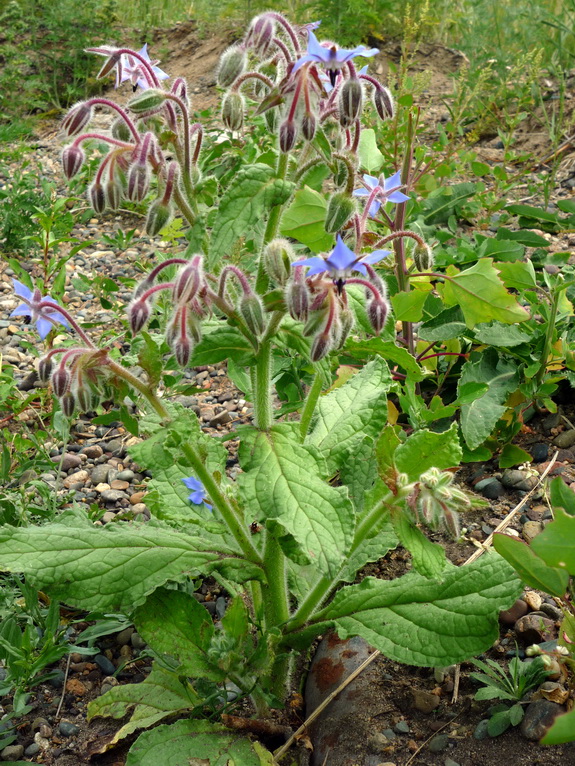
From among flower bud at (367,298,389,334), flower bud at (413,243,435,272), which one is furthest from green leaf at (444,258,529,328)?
flower bud at (367,298,389,334)

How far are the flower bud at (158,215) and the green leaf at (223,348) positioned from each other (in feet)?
0.87

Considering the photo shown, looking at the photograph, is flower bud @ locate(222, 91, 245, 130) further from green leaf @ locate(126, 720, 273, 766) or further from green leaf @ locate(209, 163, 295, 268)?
green leaf @ locate(126, 720, 273, 766)

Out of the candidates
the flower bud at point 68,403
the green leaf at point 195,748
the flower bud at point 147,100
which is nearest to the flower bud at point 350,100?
the flower bud at point 147,100

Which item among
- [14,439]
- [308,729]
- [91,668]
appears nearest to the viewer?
[308,729]

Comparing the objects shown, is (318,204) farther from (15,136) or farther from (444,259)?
(15,136)

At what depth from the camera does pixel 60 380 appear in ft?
5.33

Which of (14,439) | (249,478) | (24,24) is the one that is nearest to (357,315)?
(249,478)

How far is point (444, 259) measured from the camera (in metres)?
2.92

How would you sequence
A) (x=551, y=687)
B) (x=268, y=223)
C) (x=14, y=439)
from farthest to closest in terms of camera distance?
(x=14, y=439) → (x=268, y=223) → (x=551, y=687)

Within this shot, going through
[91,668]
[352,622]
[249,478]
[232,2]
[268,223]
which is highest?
[232,2]

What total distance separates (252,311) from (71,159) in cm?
57

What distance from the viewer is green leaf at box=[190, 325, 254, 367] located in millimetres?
1688

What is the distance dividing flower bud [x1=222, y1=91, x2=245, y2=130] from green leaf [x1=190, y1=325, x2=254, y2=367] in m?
0.47

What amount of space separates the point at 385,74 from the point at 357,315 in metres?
5.35
